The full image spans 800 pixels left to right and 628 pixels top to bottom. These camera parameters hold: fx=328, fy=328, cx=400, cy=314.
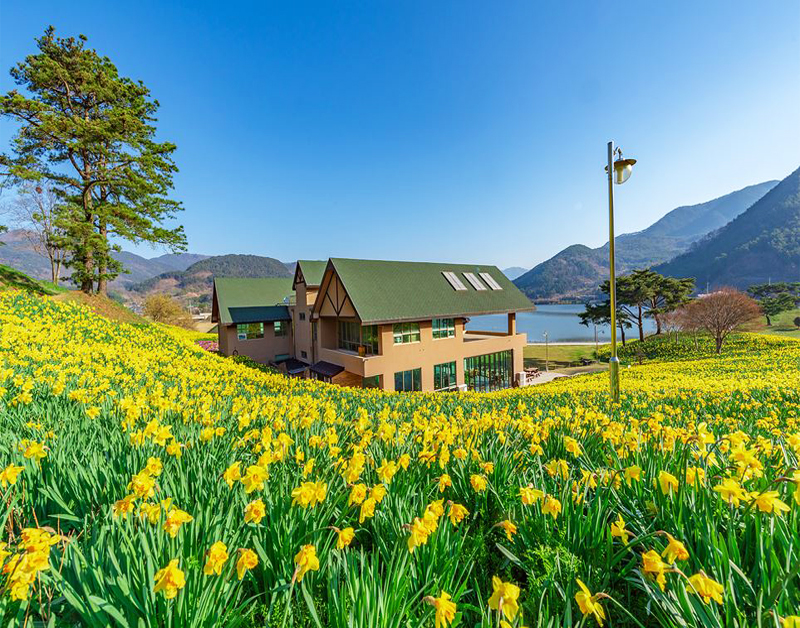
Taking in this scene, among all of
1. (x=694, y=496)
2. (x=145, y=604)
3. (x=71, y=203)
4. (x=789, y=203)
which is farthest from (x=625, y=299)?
(x=789, y=203)

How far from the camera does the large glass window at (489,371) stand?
22797mm

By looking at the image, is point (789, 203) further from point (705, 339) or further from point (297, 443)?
point (297, 443)

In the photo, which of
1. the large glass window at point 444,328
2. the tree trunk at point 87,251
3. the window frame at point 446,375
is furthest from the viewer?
the tree trunk at point 87,251

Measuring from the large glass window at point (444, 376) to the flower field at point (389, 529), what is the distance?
1686 centimetres

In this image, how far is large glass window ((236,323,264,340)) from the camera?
87.0 ft

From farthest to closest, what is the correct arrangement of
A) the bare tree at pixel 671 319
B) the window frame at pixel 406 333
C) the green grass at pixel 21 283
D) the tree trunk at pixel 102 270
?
the bare tree at pixel 671 319 → the tree trunk at pixel 102 270 → the green grass at pixel 21 283 → the window frame at pixel 406 333

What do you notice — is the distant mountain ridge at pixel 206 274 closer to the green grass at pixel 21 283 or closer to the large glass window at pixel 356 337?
the green grass at pixel 21 283

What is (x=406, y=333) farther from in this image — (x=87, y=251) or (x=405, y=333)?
(x=87, y=251)

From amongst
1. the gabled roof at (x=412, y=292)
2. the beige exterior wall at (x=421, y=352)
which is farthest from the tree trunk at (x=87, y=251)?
the beige exterior wall at (x=421, y=352)

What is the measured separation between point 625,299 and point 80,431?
156ft

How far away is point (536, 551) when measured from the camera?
205 cm

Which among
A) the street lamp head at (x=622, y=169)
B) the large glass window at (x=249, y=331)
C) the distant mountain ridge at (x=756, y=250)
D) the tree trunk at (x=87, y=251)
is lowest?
the large glass window at (x=249, y=331)

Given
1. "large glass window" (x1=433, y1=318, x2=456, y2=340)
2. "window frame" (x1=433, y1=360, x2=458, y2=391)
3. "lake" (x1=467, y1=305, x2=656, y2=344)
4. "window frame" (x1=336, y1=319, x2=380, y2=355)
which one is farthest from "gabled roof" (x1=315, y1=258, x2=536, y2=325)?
"lake" (x1=467, y1=305, x2=656, y2=344)

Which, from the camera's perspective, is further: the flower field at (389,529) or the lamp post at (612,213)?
the lamp post at (612,213)
